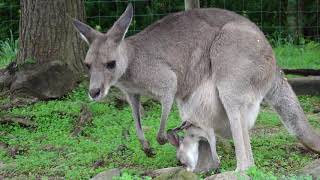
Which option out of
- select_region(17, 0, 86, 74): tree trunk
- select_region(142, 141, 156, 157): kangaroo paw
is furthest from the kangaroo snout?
select_region(17, 0, 86, 74): tree trunk

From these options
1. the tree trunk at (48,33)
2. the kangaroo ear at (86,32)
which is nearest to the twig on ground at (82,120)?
the tree trunk at (48,33)

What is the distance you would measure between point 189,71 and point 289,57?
5.37 metres

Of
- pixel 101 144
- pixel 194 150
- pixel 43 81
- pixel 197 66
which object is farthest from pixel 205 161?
pixel 43 81

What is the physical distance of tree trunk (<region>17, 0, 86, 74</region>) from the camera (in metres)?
7.86

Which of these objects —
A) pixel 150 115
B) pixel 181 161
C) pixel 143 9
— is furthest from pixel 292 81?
pixel 143 9

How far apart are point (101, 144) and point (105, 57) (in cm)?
127

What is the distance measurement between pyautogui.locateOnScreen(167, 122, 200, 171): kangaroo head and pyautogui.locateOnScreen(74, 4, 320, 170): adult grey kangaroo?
0.15m

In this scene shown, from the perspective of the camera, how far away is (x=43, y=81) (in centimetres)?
773

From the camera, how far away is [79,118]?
7.15 metres

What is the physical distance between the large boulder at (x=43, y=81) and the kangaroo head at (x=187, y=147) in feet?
8.46

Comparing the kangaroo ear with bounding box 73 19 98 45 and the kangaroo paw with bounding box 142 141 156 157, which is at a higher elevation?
the kangaroo ear with bounding box 73 19 98 45

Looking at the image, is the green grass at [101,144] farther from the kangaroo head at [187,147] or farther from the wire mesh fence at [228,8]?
the wire mesh fence at [228,8]

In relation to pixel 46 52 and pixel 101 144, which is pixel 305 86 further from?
pixel 46 52

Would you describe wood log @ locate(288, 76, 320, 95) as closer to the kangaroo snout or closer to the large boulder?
the large boulder
